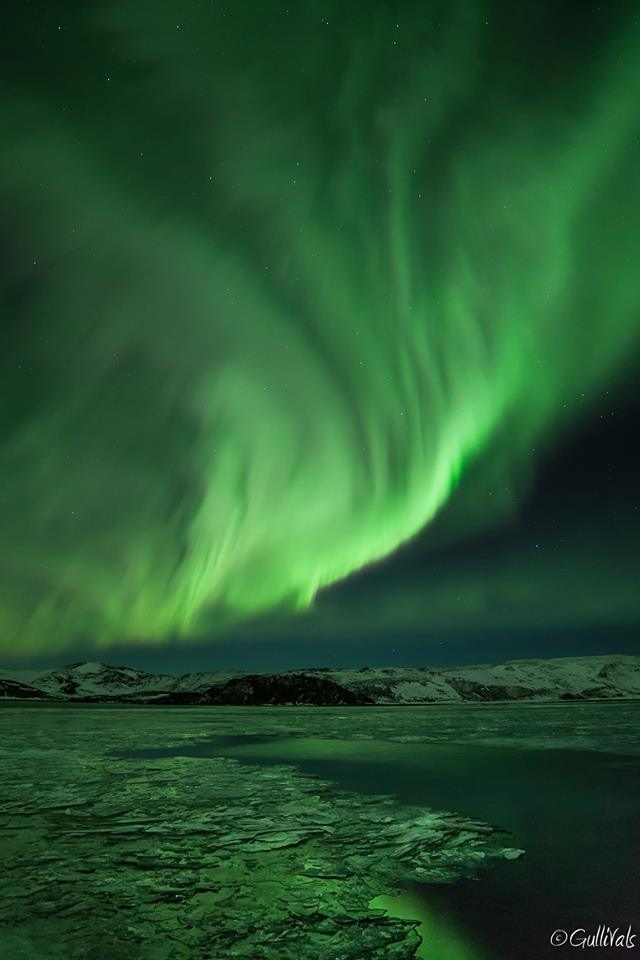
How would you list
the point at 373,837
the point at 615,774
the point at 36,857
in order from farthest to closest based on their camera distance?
the point at 615,774
the point at 373,837
the point at 36,857

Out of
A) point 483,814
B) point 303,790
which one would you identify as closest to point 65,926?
point 483,814

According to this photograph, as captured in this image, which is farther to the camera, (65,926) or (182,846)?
(182,846)

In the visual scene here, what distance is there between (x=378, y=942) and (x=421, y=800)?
664 centimetres

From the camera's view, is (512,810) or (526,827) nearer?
(526,827)

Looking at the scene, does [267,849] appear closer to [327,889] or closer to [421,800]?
[327,889]

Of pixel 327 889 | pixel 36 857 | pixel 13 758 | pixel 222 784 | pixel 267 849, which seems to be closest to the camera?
pixel 327 889

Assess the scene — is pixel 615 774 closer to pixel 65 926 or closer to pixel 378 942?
pixel 378 942

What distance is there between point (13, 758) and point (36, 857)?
12.7 meters

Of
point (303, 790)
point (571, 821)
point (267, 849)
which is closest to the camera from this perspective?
point (267, 849)

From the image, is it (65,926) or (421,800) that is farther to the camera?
(421,800)

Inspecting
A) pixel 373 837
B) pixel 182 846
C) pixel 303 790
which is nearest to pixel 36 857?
pixel 182 846

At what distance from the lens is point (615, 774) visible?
1334 cm

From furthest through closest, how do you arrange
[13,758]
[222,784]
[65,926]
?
[13,758] < [222,784] < [65,926]

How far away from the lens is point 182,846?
24.1ft
